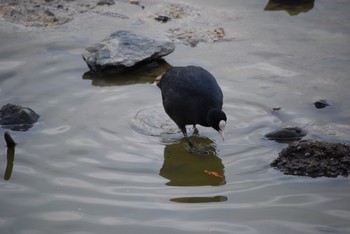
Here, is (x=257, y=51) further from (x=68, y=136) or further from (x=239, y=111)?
(x=68, y=136)

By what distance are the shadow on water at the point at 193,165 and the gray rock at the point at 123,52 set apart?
1538 millimetres

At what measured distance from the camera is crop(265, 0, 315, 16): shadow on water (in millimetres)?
9188

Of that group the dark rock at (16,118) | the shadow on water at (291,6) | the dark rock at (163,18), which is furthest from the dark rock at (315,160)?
the shadow on water at (291,6)

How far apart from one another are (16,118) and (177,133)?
1.75 m

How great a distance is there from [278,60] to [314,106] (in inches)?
48.5

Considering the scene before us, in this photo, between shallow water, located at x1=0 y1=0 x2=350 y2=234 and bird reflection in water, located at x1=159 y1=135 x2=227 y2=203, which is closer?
shallow water, located at x1=0 y1=0 x2=350 y2=234

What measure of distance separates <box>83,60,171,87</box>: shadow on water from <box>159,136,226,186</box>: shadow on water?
4.44 ft

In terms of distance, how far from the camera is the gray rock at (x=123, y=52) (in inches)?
293

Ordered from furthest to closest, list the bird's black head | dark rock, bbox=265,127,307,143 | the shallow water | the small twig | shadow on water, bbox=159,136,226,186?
dark rock, bbox=265,127,307,143 → the bird's black head → the small twig → shadow on water, bbox=159,136,226,186 → the shallow water

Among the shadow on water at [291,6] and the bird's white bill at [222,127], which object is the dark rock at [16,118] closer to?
the bird's white bill at [222,127]

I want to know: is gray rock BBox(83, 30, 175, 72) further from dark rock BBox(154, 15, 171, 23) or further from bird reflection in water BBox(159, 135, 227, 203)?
bird reflection in water BBox(159, 135, 227, 203)

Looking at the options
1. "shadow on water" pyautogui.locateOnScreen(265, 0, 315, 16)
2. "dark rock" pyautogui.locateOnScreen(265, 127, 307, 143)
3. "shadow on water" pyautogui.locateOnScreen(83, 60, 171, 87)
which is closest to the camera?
"dark rock" pyautogui.locateOnScreen(265, 127, 307, 143)

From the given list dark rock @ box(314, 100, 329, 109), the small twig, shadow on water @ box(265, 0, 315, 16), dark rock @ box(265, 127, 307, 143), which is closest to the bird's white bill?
dark rock @ box(265, 127, 307, 143)

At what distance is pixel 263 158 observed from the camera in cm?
570
